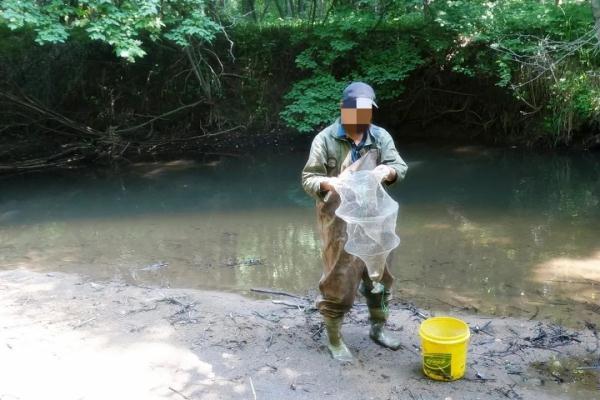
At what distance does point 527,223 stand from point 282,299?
3575 mm

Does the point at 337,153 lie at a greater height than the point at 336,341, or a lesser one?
greater

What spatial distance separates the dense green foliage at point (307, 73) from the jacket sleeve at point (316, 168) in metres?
5.70

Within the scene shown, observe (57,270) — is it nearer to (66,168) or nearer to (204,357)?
(204,357)

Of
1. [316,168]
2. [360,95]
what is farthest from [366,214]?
[360,95]

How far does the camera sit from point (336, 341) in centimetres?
330

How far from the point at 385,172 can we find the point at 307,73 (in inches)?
385

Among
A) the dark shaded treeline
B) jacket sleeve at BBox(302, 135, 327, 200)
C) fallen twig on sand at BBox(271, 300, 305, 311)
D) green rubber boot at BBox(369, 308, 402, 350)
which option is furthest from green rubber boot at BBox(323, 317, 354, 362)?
the dark shaded treeline

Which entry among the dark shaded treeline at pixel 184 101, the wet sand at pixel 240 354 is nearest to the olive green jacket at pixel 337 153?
the wet sand at pixel 240 354

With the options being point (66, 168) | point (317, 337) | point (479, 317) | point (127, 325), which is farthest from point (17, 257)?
point (66, 168)

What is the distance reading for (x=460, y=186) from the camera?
27.9 ft

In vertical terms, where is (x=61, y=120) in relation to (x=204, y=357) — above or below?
above

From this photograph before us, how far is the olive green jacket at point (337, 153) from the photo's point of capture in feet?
9.73

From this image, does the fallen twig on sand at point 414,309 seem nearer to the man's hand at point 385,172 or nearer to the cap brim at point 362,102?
the man's hand at point 385,172

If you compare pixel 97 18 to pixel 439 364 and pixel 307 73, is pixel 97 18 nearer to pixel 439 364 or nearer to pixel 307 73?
pixel 307 73
